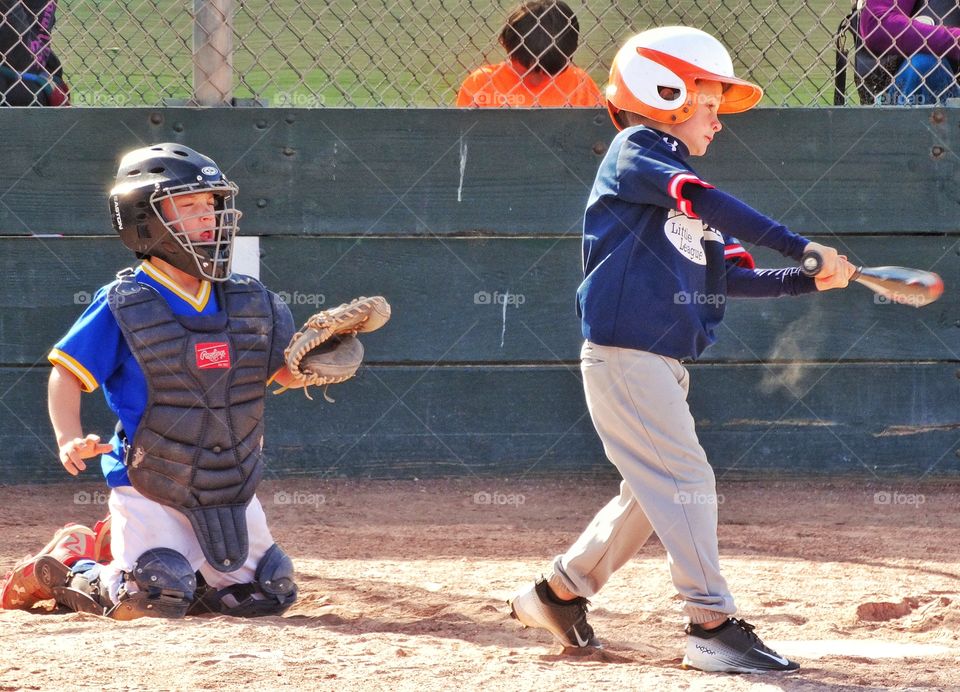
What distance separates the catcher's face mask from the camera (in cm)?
327

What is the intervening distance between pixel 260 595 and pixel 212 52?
8.27ft

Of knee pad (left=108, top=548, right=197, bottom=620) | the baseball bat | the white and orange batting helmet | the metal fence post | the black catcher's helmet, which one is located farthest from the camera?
the metal fence post

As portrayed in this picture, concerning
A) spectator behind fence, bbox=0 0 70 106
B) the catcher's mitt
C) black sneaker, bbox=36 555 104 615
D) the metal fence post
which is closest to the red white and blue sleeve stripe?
the catcher's mitt

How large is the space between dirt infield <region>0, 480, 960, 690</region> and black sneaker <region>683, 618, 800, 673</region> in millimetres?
61

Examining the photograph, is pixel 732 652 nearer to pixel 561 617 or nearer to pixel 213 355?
pixel 561 617

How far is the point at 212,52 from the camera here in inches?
194

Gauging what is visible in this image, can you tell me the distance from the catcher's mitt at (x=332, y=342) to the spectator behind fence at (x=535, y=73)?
6.99ft

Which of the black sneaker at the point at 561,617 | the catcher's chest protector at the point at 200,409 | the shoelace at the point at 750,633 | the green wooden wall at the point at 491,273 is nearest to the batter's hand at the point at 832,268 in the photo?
the shoelace at the point at 750,633

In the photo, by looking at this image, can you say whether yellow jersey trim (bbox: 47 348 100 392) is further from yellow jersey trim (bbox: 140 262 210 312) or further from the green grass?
the green grass

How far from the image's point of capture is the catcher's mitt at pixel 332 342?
321 cm

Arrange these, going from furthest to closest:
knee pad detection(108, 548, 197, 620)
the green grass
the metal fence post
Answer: the green grass
the metal fence post
knee pad detection(108, 548, 197, 620)

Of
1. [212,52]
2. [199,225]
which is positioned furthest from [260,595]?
[212,52]

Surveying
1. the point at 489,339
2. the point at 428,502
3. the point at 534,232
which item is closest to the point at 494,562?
the point at 428,502

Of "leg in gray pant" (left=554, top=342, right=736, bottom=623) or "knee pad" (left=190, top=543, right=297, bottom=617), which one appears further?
"knee pad" (left=190, top=543, right=297, bottom=617)
